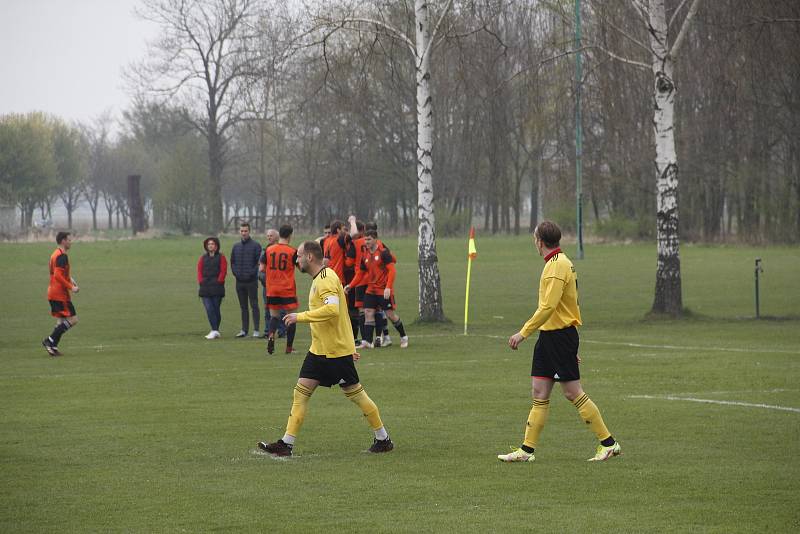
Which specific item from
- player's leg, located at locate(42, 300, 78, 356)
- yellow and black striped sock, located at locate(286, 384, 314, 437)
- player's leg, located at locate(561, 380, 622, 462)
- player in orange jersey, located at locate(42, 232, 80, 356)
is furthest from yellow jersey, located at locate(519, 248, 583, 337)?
player's leg, located at locate(42, 300, 78, 356)

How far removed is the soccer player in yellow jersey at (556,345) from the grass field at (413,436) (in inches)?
11.3

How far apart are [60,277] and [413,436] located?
9.96m

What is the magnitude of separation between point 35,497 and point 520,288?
25000mm

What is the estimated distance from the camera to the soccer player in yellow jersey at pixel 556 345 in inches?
357

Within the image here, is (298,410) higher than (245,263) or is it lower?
lower

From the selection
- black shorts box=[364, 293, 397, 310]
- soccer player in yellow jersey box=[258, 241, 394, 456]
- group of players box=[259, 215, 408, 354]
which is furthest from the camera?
black shorts box=[364, 293, 397, 310]

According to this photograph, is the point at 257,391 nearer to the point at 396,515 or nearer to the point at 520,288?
the point at 396,515

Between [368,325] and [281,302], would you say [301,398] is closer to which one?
[368,325]

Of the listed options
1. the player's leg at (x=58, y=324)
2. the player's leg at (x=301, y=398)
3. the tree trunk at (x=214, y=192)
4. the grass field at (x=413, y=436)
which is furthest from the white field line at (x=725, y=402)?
the tree trunk at (x=214, y=192)

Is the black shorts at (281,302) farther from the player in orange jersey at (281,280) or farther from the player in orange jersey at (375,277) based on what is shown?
the player in orange jersey at (375,277)

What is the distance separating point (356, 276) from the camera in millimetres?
18938

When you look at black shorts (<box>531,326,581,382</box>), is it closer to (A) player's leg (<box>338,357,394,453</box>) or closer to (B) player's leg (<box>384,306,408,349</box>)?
(A) player's leg (<box>338,357,394,453</box>)

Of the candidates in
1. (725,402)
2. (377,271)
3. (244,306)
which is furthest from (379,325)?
(725,402)

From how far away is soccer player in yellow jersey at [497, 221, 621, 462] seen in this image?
9078 mm
